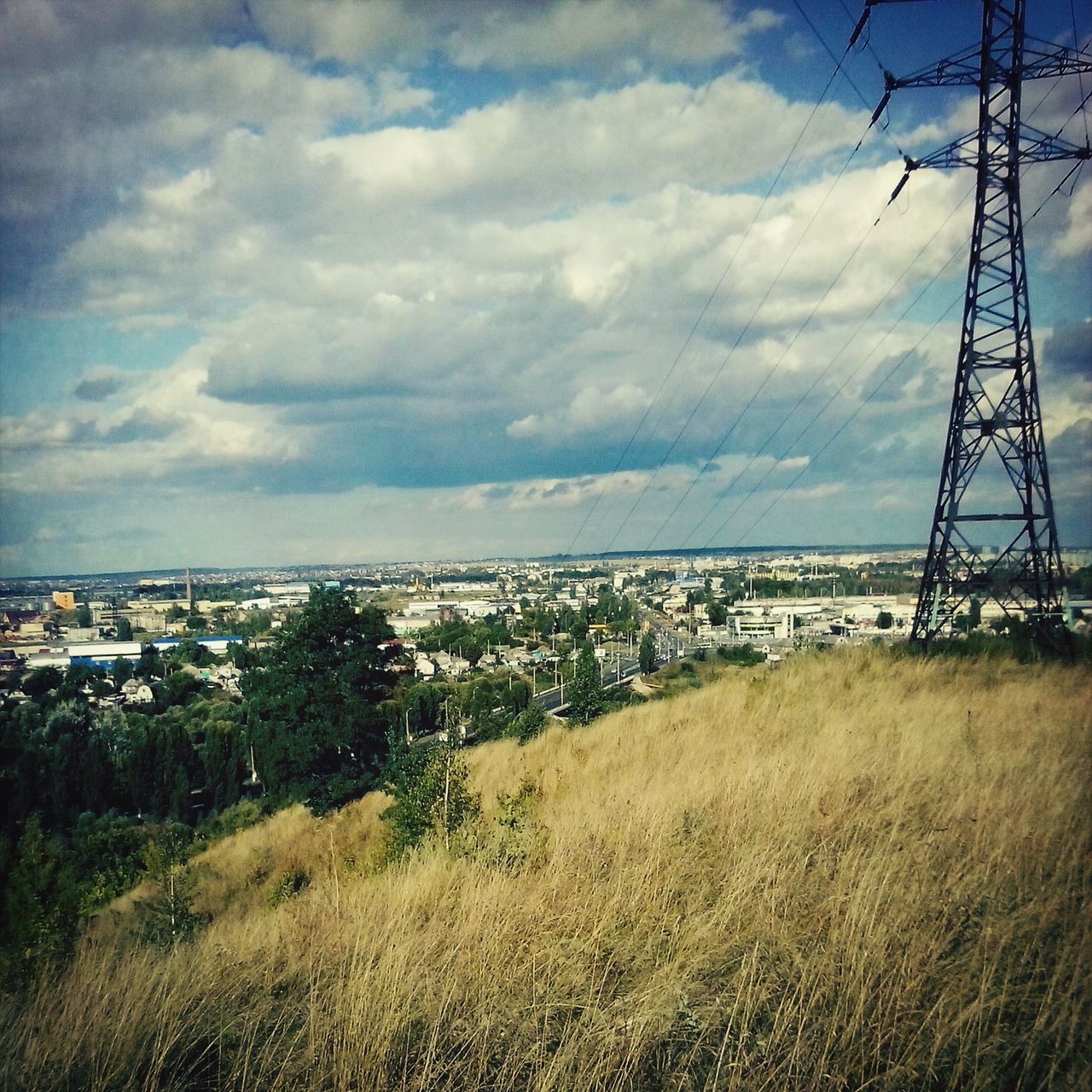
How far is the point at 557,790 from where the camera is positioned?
7.16 meters

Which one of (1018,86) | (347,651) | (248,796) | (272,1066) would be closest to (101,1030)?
(272,1066)

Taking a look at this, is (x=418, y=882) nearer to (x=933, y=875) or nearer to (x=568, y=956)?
(x=568, y=956)

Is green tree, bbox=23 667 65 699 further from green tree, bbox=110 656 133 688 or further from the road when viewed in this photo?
the road

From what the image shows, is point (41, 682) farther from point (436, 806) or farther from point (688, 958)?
point (688, 958)

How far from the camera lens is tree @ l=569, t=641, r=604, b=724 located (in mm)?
19272

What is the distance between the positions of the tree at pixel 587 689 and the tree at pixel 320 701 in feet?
21.7

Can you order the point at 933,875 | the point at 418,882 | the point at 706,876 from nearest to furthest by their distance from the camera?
the point at 933,875
the point at 706,876
the point at 418,882

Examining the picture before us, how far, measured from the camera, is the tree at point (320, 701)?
2219cm

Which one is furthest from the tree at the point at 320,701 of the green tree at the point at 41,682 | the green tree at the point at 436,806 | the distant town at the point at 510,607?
the green tree at the point at 436,806

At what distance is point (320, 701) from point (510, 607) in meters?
8.39

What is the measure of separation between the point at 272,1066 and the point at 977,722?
5.45 meters

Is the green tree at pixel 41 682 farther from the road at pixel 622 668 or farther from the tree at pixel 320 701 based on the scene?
the road at pixel 622 668

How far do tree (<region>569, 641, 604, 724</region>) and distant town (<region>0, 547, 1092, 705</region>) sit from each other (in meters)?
1.80

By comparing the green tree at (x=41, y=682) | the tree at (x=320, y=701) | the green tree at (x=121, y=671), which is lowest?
the tree at (x=320, y=701)
